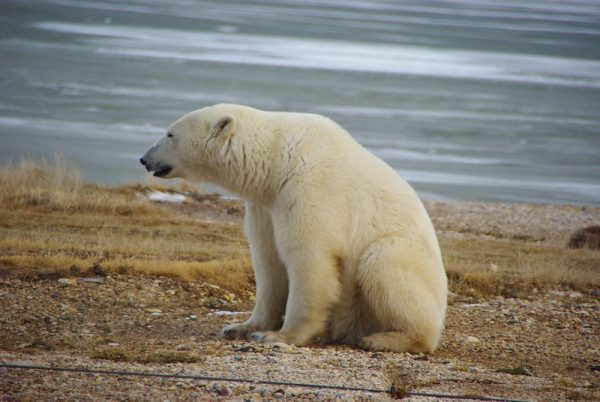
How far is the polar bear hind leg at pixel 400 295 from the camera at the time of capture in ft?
18.2

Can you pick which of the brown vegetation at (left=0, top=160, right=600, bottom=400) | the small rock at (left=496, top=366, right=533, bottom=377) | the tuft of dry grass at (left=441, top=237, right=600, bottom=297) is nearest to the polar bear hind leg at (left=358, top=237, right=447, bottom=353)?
the brown vegetation at (left=0, top=160, right=600, bottom=400)

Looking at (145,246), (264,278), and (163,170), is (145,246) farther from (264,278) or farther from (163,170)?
(264,278)

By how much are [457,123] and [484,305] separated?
15.7 m

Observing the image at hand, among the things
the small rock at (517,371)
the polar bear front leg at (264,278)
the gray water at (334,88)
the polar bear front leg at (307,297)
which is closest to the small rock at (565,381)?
the small rock at (517,371)

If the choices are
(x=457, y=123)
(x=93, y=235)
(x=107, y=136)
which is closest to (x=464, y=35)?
(x=457, y=123)

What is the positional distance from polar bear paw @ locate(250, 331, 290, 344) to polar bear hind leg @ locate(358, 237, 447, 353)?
52cm

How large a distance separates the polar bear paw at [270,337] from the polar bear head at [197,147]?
114 cm

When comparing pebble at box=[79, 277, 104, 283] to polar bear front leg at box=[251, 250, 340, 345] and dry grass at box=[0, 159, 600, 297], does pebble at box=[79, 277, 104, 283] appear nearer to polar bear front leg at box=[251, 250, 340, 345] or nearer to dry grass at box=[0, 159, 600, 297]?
dry grass at box=[0, 159, 600, 297]

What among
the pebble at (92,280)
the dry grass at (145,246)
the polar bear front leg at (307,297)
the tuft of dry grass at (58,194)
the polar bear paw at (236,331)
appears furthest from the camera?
the tuft of dry grass at (58,194)

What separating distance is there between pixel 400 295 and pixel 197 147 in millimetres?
1727

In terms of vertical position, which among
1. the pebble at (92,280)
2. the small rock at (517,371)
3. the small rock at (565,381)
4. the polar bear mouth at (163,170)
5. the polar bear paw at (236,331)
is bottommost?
the pebble at (92,280)

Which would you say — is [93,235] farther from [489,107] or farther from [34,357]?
[489,107]

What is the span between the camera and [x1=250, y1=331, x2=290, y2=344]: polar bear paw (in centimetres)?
563

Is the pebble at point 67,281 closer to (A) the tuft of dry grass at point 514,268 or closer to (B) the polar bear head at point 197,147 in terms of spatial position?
(B) the polar bear head at point 197,147
